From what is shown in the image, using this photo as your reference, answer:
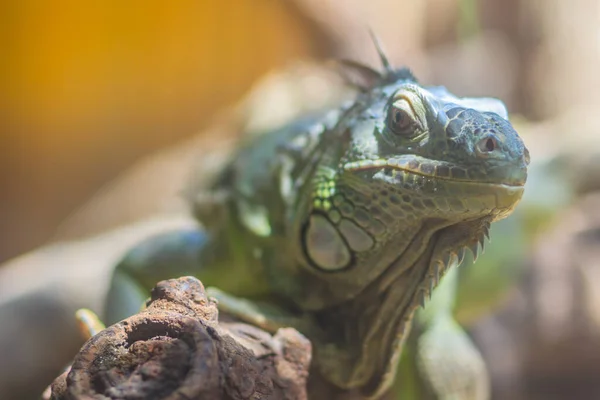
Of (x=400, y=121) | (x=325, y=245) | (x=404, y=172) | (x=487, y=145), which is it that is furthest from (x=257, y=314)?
(x=487, y=145)

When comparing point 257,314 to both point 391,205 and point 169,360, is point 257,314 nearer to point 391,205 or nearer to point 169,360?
point 391,205

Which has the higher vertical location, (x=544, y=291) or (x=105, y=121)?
(x=105, y=121)

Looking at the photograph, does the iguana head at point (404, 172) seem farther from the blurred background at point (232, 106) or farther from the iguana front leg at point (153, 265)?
the blurred background at point (232, 106)

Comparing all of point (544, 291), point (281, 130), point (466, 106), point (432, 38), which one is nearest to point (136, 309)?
point (281, 130)

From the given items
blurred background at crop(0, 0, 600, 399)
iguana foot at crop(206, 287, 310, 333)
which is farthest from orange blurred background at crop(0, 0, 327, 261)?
iguana foot at crop(206, 287, 310, 333)

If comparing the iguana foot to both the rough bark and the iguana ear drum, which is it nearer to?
the iguana ear drum

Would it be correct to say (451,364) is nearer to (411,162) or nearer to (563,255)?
(411,162)
